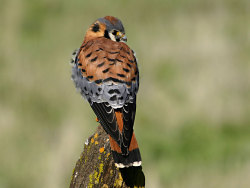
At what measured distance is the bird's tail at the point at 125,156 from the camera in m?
3.58

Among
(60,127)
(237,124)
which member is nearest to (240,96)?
(237,124)

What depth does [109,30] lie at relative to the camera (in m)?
5.98

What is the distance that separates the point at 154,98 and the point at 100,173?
15.8ft

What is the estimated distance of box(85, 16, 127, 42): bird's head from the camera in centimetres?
594

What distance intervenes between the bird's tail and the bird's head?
6.27ft

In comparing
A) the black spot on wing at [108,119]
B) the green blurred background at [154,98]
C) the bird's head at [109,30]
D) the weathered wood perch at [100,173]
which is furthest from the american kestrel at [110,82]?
the green blurred background at [154,98]

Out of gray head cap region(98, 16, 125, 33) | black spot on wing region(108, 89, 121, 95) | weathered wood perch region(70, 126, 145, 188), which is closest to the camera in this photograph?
weathered wood perch region(70, 126, 145, 188)

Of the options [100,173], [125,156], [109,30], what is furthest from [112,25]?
[100,173]

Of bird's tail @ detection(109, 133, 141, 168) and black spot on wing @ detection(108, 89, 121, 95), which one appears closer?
bird's tail @ detection(109, 133, 141, 168)

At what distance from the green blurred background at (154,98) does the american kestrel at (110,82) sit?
1.53 m

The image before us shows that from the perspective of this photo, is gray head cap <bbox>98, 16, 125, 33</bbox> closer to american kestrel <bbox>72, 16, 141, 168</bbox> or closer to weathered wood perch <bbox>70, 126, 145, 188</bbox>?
american kestrel <bbox>72, 16, 141, 168</bbox>

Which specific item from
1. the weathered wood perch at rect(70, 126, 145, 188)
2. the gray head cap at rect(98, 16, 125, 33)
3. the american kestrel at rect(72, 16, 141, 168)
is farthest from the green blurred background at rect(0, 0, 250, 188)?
the weathered wood perch at rect(70, 126, 145, 188)

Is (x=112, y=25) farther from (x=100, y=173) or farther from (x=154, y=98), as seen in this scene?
(x=100, y=173)

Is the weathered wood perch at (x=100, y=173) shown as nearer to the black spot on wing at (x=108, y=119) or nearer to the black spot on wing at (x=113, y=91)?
the black spot on wing at (x=108, y=119)
